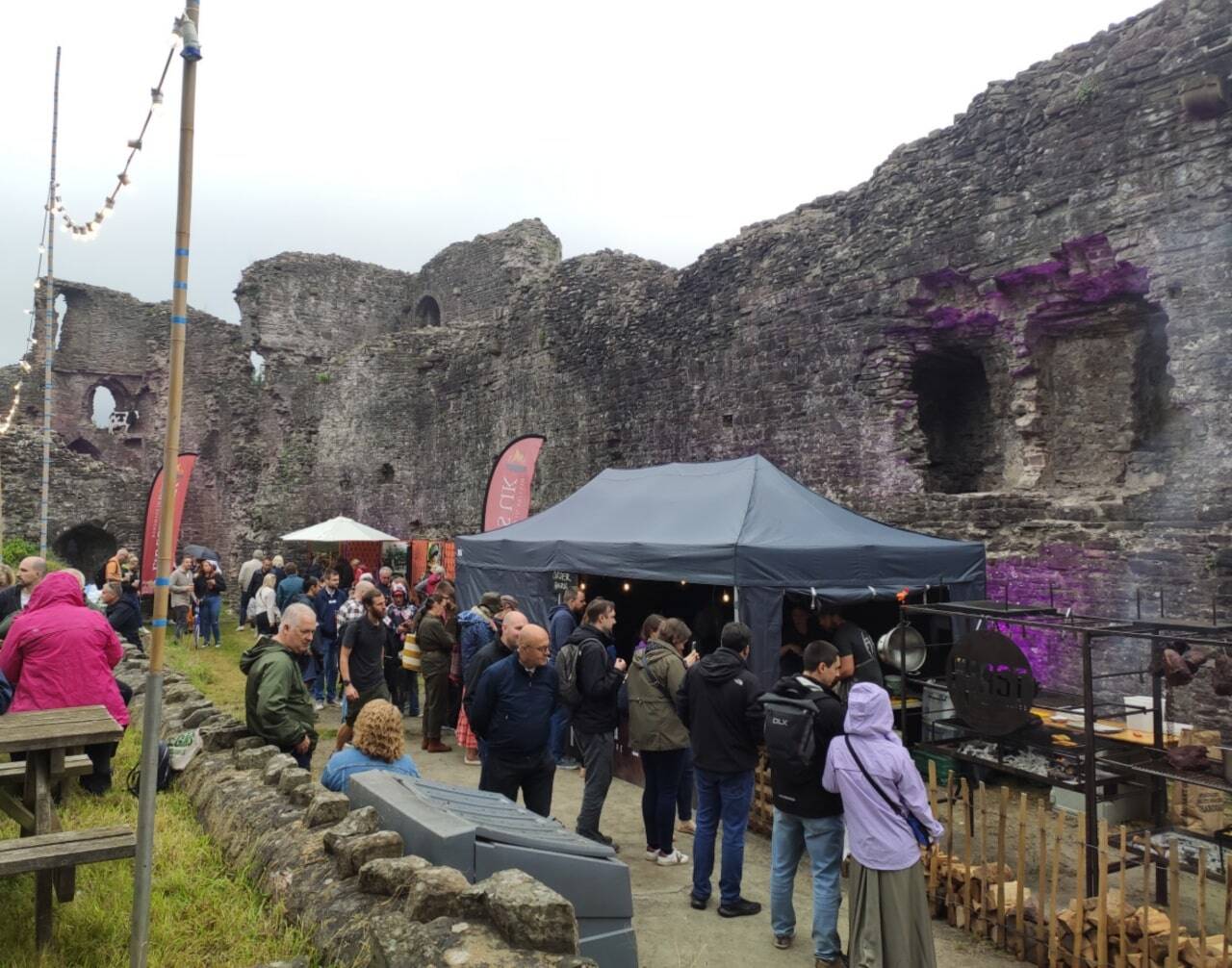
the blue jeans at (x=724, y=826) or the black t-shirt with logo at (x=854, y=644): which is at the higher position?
the black t-shirt with logo at (x=854, y=644)

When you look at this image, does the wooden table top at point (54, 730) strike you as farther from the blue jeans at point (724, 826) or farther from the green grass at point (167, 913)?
the blue jeans at point (724, 826)

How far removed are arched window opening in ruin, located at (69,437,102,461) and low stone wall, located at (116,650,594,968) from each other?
31.8m

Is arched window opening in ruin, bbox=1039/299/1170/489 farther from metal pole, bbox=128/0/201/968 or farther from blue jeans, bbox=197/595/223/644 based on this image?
blue jeans, bbox=197/595/223/644

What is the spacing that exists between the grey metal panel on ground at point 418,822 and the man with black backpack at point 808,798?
1.67m

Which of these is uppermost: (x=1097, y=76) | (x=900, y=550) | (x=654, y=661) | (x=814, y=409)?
(x=1097, y=76)

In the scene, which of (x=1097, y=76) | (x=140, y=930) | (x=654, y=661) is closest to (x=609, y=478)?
(x=654, y=661)

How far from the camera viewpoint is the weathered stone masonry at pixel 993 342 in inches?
311

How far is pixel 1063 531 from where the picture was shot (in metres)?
8.62

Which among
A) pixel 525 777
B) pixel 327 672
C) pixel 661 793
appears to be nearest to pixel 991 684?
pixel 661 793

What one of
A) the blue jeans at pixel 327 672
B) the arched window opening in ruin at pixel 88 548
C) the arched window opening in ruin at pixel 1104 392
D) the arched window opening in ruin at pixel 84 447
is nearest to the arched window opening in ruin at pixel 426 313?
the arched window opening in ruin at pixel 88 548

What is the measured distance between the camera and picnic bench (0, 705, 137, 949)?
3.04 metres

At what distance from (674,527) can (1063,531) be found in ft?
13.9

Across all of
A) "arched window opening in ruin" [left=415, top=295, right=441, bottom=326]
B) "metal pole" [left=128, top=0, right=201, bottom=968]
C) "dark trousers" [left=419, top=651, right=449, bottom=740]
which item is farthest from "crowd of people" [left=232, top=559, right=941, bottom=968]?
"arched window opening in ruin" [left=415, top=295, right=441, bottom=326]

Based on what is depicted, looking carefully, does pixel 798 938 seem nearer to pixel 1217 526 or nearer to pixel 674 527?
pixel 674 527
